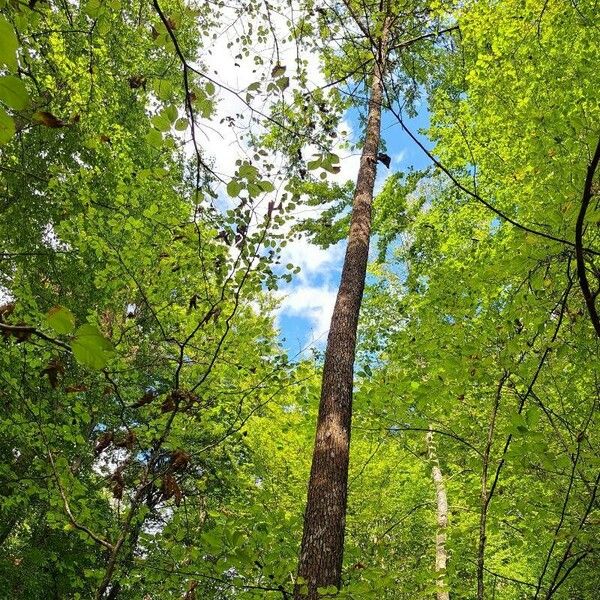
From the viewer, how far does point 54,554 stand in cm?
655

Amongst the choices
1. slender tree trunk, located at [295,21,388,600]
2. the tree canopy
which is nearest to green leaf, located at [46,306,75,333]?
the tree canopy

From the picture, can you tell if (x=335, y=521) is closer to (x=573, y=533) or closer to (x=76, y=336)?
(x=573, y=533)

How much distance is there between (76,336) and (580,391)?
6489 millimetres

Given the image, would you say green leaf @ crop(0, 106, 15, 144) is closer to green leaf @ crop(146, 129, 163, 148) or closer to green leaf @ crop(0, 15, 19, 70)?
green leaf @ crop(0, 15, 19, 70)

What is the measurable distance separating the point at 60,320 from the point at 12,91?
397 millimetres

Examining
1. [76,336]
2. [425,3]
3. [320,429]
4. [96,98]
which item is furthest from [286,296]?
[76,336]

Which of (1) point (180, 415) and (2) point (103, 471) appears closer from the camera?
(1) point (180, 415)

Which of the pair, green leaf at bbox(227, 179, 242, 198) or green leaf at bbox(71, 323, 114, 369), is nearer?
green leaf at bbox(71, 323, 114, 369)

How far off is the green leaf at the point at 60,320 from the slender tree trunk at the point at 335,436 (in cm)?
166

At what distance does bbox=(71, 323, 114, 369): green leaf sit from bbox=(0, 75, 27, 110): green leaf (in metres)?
0.39

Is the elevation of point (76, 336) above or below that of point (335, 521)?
below

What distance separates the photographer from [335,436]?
331 cm

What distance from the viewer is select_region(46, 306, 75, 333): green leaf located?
2.95ft

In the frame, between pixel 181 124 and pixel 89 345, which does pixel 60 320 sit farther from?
pixel 181 124
